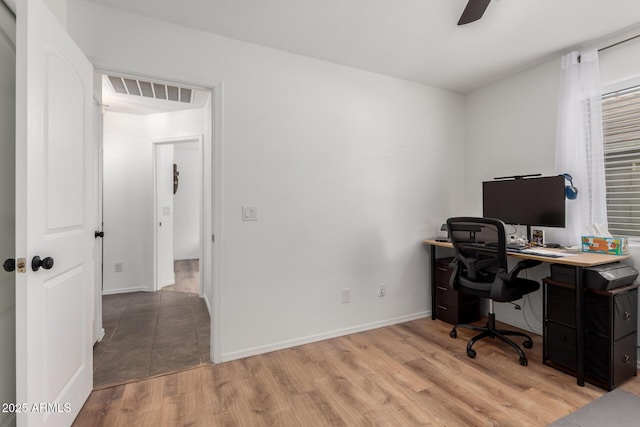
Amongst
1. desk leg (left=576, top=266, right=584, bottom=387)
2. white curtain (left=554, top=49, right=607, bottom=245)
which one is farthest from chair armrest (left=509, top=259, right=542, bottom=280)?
white curtain (left=554, top=49, right=607, bottom=245)

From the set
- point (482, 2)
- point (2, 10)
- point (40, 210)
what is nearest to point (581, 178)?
point (482, 2)

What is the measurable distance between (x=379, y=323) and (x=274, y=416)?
1553mm

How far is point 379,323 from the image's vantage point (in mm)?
3006

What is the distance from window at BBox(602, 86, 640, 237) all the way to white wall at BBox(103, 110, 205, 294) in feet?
14.8

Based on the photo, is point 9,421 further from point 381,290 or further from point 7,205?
point 381,290

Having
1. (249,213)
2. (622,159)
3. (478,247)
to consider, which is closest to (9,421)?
(249,213)

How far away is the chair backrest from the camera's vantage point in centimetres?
223

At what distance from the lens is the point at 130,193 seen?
13.7 feet

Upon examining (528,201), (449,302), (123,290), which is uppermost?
(528,201)

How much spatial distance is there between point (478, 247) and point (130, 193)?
433cm

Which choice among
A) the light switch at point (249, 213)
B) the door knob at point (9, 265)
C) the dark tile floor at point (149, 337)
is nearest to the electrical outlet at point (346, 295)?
the light switch at point (249, 213)

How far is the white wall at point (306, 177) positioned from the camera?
224 centimetres

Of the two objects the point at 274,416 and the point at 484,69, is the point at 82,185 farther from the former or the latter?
the point at 484,69

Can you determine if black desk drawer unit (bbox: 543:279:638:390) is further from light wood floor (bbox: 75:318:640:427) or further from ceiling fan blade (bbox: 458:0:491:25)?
ceiling fan blade (bbox: 458:0:491:25)
